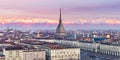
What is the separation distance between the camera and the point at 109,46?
72000 mm

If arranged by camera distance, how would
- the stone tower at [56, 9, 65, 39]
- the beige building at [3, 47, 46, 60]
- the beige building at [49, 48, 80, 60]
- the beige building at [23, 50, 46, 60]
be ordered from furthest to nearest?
the stone tower at [56, 9, 65, 39] < the beige building at [49, 48, 80, 60] < the beige building at [23, 50, 46, 60] < the beige building at [3, 47, 46, 60]

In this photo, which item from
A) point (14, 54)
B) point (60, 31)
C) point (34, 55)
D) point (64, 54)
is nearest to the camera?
point (14, 54)

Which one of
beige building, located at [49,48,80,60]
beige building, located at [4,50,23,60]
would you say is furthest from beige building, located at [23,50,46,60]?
beige building, located at [49,48,80,60]

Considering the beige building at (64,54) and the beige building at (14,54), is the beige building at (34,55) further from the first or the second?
the beige building at (64,54)

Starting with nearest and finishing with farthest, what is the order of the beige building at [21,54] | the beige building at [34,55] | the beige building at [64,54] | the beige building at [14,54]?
the beige building at [14,54]
the beige building at [21,54]
the beige building at [34,55]
the beige building at [64,54]

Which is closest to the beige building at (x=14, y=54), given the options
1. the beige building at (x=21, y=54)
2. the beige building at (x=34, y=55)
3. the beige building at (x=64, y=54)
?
the beige building at (x=21, y=54)

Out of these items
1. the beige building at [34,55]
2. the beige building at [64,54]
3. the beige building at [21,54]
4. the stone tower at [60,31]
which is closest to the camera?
the beige building at [21,54]

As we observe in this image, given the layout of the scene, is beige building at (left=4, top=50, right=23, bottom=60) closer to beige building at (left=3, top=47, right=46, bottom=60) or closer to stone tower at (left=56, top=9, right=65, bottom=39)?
beige building at (left=3, top=47, right=46, bottom=60)

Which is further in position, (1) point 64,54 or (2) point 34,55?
(1) point 64,54

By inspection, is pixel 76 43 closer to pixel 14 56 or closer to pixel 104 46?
pixel 104 46

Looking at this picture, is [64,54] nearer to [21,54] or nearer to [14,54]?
[21,54]

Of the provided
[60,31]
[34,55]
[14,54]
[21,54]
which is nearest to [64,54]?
[34,55]

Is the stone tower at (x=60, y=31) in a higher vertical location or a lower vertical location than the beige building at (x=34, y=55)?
higher

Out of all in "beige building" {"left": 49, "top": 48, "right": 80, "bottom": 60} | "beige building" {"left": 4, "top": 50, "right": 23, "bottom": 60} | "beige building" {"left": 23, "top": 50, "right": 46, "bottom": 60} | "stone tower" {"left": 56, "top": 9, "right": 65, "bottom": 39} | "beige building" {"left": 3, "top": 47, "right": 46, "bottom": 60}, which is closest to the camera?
"beige building" {"left": 4, "top": 50, "right": 23, "bottom": 60}
